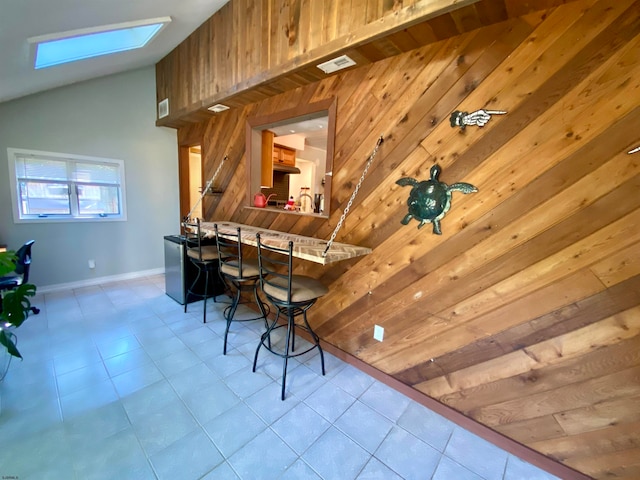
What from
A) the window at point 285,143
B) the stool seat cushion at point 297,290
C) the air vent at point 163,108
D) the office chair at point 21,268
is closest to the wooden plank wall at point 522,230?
the window at point 285,143

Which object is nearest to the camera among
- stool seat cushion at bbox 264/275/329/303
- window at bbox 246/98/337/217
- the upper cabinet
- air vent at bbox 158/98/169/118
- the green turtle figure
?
the green turtle figure

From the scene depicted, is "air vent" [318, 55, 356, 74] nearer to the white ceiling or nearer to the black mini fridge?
the white ceiling

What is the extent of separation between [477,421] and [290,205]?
2.40m

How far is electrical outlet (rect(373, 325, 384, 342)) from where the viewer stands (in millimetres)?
1992

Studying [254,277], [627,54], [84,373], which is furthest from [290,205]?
[627,54]

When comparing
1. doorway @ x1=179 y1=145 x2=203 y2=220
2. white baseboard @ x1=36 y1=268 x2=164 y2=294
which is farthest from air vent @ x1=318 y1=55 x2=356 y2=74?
white baseboard @ x1=36 y1=268 x2=164 y2=294

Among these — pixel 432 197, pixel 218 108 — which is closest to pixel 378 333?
pixel 432 197

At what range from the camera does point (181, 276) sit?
315 cm

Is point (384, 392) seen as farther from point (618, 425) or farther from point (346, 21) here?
point (346, 21)

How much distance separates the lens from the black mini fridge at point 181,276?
123 inches

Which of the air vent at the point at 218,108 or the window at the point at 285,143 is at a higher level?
the air vent at the point at 218,108

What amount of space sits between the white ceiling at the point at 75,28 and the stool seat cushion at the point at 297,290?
2.27m

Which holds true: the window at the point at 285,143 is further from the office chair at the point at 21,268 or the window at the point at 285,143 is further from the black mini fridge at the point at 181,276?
the office chair at the point at 21,268

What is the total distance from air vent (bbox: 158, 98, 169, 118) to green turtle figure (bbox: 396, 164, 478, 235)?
11.8 ft
